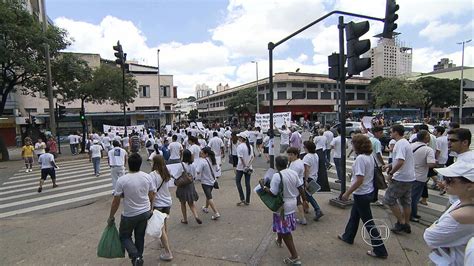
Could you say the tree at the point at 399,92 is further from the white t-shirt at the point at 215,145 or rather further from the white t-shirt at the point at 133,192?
the white t-shirt at the point at 133,192

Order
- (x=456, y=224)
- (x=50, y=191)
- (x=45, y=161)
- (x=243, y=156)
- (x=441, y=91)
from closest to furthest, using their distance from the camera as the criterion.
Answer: (x=456, y=224)
(x=243, y=156)
(x=45, y=161)
(x=50, y=191)
(x=441, y=91)

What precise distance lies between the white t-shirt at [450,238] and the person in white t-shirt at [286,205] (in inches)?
82.1

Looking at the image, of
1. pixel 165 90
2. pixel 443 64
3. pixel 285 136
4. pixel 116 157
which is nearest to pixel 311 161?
pixel 116 157

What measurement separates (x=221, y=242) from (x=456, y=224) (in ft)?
11.7

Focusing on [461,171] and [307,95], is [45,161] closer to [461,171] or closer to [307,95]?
[461,171]

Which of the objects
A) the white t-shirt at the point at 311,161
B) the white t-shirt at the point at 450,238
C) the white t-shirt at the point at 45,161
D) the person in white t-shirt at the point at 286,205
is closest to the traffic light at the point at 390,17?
the white t-shirt at the point at 311,161

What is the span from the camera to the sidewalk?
14.0 feet

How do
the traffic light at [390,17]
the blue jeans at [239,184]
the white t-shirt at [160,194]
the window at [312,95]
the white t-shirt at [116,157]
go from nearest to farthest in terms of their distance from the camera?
the white t-shirt at [160,194]
the blue jeans at [239,184]
the traffic light at [390,17]
the white t-shirt at [116,157]
the window at [312,95]

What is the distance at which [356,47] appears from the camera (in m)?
6.12

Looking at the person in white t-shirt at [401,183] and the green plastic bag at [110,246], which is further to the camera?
the person in white t-shirt at [401,183]

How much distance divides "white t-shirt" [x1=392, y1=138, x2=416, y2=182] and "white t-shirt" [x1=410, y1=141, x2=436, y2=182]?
55 centimetres

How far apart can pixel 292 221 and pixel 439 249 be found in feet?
6.94

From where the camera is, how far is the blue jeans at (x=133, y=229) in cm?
386

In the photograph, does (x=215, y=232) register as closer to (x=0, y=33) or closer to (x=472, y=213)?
(x=472, y=213)
